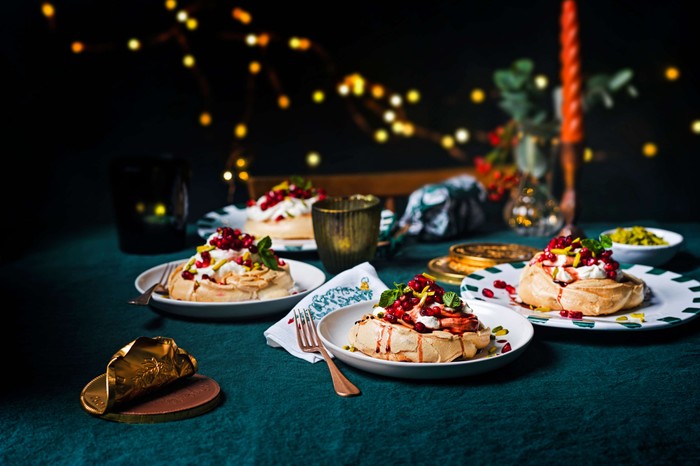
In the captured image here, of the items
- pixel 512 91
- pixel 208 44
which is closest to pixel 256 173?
pixel 208 44

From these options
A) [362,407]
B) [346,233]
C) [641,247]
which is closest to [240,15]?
[346,233]

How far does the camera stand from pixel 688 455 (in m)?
1.11

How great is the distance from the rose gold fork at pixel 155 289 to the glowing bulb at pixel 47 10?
169 cm

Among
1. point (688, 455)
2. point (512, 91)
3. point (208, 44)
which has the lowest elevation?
point (688, 455)

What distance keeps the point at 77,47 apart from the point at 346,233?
1759 mm

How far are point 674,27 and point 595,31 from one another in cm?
35

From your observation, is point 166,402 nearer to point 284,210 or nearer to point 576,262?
point 576,262

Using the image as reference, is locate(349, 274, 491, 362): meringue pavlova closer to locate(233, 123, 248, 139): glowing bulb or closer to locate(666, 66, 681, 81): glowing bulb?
locate(233, 123, 248, 139): glowing bulb

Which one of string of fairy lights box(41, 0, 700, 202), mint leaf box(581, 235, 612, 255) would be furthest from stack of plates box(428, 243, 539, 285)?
string of fairy lights box(41, 0, 700, 202)

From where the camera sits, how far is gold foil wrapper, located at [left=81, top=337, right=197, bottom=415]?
1.24 metres

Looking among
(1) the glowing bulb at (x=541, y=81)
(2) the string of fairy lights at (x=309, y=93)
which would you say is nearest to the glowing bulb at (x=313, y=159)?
(2) the string of fairy lights at (x=309, y=93)

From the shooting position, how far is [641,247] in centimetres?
211

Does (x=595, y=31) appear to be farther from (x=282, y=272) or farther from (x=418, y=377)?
(x=418, y=377)

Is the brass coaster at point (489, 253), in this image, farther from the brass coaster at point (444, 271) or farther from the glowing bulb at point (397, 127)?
the glowing bulb at point (397, 127)
